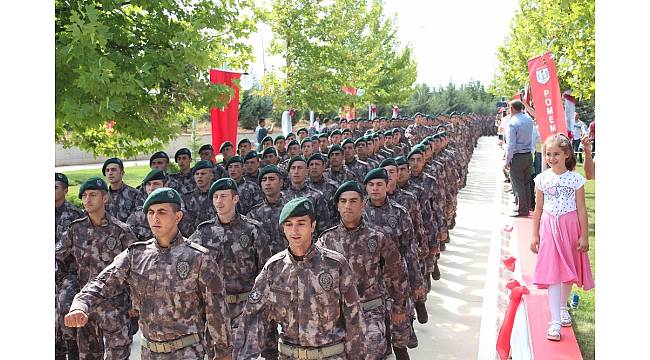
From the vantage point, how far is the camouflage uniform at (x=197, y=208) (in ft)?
27.2

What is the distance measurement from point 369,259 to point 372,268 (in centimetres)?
9

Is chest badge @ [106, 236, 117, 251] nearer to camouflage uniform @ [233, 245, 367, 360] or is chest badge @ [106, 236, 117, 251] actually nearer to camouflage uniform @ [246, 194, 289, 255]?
camouflage uniform @ [246, 194, 289, 255]

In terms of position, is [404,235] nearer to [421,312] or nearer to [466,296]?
[421,312]

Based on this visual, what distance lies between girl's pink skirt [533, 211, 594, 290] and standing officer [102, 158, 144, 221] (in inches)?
188

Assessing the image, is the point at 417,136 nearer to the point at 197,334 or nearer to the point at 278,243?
the point at 278,243

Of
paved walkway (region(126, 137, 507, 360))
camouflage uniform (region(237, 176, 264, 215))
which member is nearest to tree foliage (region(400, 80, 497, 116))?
paved walkway (region(126, 137, 507, 360))

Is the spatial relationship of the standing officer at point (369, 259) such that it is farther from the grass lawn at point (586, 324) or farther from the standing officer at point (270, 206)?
the grass lawn at point (586, 324)

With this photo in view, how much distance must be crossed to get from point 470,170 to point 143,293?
24.1 meters

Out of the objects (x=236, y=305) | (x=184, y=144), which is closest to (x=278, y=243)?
(x=236, y=305)

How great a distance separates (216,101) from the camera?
8641 millimetres

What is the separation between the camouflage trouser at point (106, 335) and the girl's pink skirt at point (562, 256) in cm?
365

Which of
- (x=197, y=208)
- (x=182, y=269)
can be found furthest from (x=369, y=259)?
(x=197, y=208)

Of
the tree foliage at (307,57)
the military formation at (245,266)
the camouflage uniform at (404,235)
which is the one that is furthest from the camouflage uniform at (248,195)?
the tree foliage at (307,57)

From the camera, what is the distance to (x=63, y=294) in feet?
19.8
